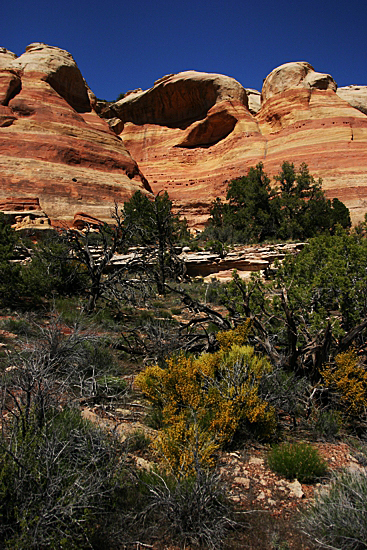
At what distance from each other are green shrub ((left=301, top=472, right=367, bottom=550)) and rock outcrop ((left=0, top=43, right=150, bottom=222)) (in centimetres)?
2440

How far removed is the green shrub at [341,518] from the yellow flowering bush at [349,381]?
1.72 metres

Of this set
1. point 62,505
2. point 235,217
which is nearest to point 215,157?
point 235,217

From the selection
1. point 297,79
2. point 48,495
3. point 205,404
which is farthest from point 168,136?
point 48,495

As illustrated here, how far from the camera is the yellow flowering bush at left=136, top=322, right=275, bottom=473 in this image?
3244mm

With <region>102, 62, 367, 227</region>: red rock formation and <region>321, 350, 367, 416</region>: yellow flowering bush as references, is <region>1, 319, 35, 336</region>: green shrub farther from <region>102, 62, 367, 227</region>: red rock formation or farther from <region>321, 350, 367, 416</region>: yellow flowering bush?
<region>102, 62, 367, 227</region>: red rock formation

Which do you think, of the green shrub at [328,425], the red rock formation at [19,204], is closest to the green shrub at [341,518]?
the green shrub at [328,425]

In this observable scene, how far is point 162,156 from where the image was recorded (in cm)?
4003

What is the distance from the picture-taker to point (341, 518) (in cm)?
242

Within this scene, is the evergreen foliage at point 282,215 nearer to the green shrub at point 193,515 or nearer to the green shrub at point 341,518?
the green shrub at point 341,518

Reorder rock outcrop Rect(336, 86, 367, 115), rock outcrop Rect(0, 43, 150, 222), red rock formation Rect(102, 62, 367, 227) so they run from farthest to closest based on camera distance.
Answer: rock outcrop Rect(336, 86, 367, 115)
red rock formation Rect(102, 62, 367, 227)
rock outcrop Rect(0, 43, 150, 222)

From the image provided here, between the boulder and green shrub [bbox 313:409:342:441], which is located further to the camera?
the boulder

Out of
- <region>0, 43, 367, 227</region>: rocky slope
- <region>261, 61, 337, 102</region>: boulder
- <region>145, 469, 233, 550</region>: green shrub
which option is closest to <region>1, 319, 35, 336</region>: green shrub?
<region>145, 469, 233, 550</region>: green shrub

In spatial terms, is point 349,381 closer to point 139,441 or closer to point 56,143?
point 139,441

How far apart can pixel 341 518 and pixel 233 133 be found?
39.0 m
